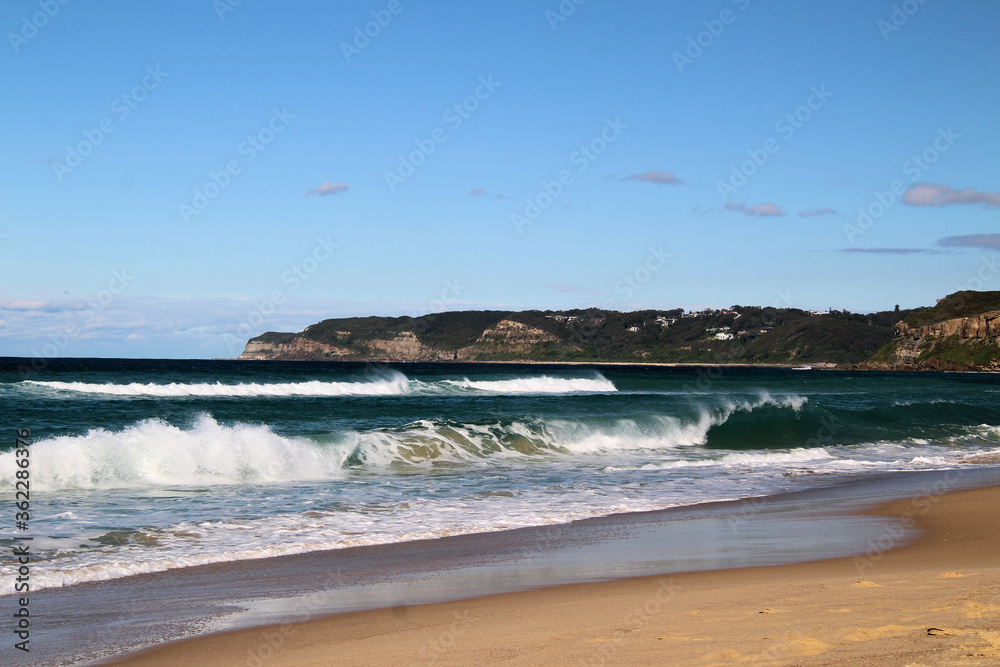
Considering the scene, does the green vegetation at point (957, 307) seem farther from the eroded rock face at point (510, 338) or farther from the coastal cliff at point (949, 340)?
the eroded rock face at point (510, 338)

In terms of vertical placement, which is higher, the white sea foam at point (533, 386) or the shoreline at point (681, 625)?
the white sea foam at point (533, 386)

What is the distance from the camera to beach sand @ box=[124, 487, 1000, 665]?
4.62 m

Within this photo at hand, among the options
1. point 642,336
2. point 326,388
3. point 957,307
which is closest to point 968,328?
point 957,307

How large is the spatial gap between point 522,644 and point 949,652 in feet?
8.11

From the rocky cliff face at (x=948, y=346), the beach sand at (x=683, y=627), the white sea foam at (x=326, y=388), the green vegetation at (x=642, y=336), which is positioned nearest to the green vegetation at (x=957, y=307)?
the rocky cliff face at (x=948, y=346)

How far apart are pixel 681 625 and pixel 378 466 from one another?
458 inches

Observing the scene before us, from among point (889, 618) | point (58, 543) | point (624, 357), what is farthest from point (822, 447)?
point (624, 357)

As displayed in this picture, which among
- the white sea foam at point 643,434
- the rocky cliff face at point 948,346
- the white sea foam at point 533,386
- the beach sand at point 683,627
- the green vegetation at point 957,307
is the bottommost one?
the white sea foam at point 643,434

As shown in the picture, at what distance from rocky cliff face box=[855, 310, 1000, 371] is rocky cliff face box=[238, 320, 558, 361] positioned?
216 feet

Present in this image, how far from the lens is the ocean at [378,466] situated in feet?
29.7

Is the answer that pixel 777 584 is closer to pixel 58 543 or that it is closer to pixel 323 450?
pixel 58 543

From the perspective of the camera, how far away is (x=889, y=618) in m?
5.18

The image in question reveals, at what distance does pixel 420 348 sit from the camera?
163 metres

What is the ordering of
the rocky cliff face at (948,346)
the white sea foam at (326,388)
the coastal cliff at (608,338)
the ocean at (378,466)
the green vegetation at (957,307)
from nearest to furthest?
the ocean at (378,466) → the white sea foam at (326,388) → the rocky cliff face at (948,346) → the green vegetation at (957,307) → the coastal cliff at (608,338)
